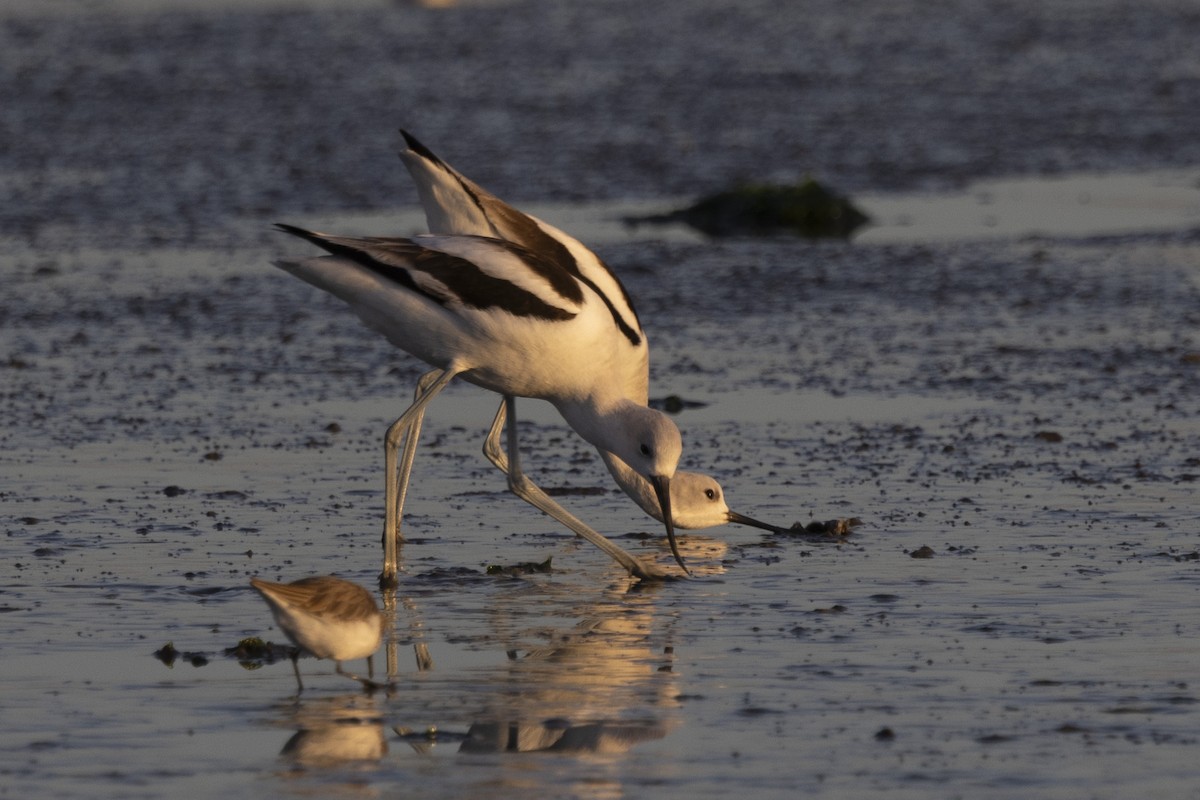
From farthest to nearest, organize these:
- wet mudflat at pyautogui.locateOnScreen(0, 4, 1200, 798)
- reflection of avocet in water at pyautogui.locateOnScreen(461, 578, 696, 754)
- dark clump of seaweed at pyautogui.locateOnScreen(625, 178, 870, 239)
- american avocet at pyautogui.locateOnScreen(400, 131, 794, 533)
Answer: dark clump of seaweed at pyautogui.locateOnScreen(625, 178, 870, 239) → american avocet at pyautogui.locateOnScreen(400, 131, 794, 533) → reflection of avocet in water at pyautogui.locateOnScreen(461, 578, 696, 754) → wet mudflat at pyautogui.locateOnScreen(0, 4, 1200, 798)


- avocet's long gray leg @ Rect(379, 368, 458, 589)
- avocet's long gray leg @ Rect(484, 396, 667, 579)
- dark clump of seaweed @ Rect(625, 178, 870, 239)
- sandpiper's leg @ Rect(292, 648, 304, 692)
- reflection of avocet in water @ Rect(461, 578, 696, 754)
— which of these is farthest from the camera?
dark clump of seaweed @ Rect(625, 178, 870, 239)

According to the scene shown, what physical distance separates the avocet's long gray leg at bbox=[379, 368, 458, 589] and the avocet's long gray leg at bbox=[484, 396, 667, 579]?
1.02 feet

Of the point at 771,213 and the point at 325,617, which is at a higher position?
the point at 771,213

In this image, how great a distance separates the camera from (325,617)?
6.14 metres

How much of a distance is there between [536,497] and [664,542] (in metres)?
0.53

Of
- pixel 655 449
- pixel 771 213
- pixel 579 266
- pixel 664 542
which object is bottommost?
pixel 664 542

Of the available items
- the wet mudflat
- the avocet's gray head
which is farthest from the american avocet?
the avocet's gray head

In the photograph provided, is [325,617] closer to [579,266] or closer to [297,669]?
[297,669]

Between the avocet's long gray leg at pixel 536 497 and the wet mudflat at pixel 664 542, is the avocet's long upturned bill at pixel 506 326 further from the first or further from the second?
the wet mudflat at pixel 664 542

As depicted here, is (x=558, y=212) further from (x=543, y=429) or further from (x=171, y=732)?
(x=171, y=732)

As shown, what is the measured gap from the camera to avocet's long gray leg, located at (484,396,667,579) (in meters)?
7.96

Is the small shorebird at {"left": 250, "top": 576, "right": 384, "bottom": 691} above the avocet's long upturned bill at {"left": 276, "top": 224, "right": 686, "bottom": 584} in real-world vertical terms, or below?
below

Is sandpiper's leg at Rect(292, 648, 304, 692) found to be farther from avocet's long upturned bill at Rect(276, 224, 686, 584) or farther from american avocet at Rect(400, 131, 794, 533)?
american avocet at Rect(400, 131, 794, 533)

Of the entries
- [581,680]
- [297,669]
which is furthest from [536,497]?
[297,669]
